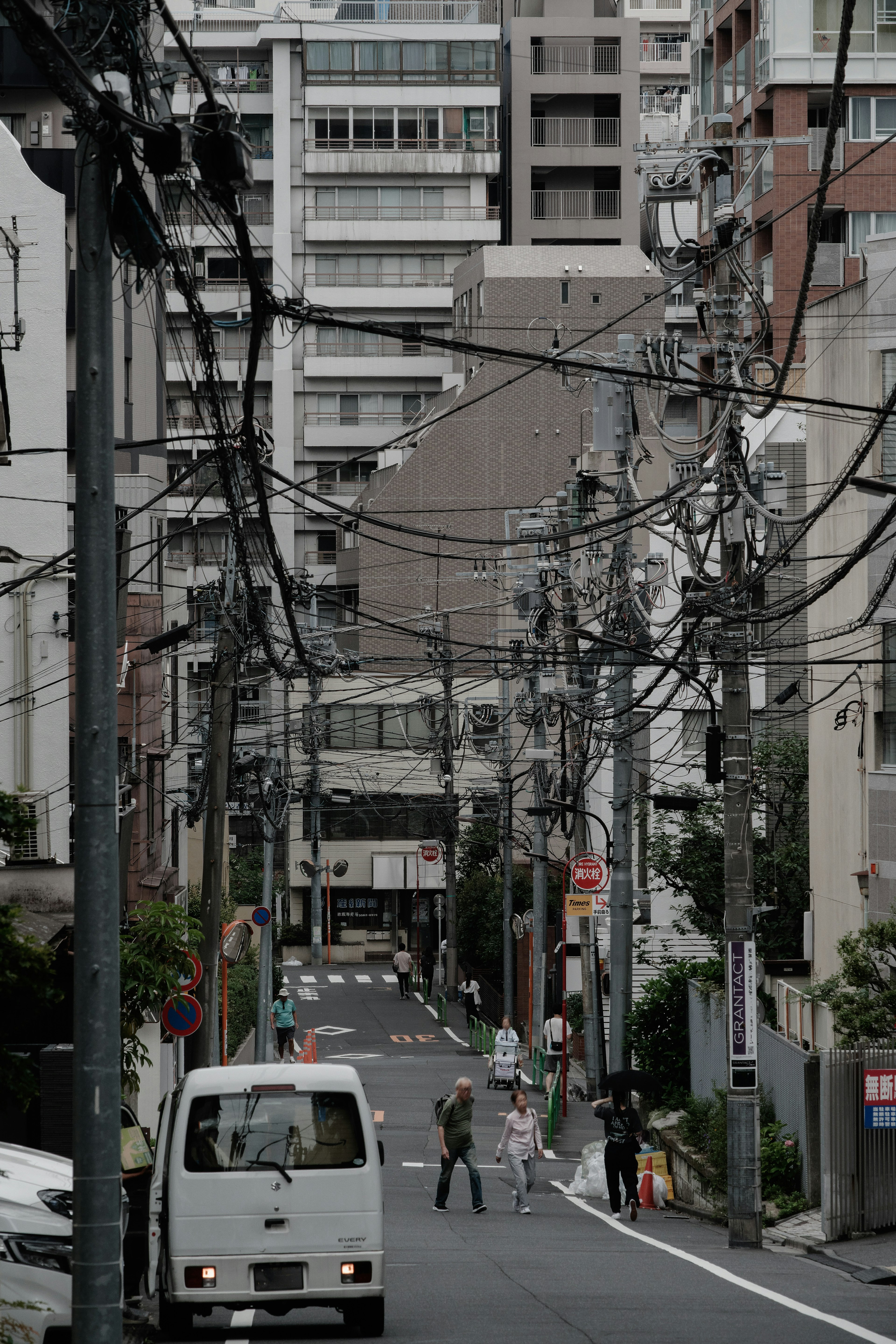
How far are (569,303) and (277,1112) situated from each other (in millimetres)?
66633

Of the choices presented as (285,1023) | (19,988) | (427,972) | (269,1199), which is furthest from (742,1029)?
(427,972)

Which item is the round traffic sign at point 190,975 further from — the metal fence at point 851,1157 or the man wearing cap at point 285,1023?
the man wearing cap at point 285,1023

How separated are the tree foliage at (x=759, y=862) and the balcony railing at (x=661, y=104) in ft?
169

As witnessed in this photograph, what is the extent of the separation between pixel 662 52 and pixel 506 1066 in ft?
257

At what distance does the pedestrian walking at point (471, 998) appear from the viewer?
47.9 m

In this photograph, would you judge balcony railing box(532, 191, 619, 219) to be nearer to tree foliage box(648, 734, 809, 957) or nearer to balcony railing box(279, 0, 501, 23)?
balcony railing box(279, 0, 501, 23)

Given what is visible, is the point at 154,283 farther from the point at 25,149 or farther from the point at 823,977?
the point at 25,149

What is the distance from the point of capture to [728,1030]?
1883 cm

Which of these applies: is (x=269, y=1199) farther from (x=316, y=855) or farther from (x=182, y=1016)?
(x=316, y=855)

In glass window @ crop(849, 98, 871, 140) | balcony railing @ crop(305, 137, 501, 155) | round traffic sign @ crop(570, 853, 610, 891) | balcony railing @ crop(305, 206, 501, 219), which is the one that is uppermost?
balcony railing @ crop(305, 137, 501, 155)

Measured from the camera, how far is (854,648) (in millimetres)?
29781

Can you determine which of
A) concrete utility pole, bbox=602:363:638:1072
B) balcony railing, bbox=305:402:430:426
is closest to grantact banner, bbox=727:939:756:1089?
concrete utility pole, bbox=602:363:638:1072

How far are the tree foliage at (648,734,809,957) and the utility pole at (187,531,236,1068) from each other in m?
16.2

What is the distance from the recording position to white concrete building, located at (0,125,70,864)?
92.0ft
